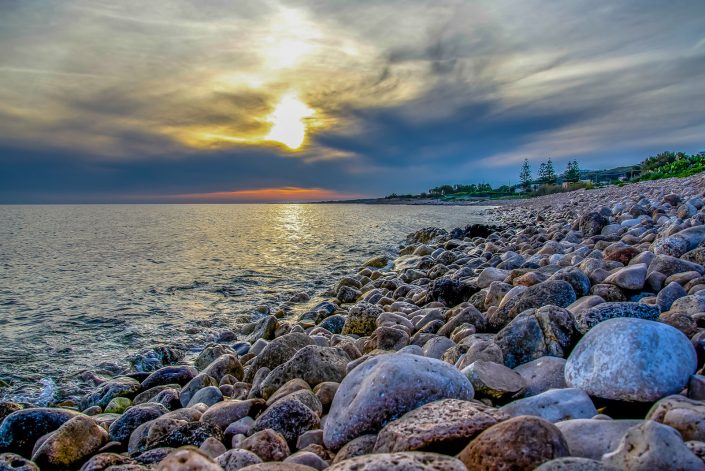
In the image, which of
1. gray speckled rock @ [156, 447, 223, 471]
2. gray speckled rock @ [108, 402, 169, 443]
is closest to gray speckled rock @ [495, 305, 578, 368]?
gray speckled rock @ [156, 447, 223, 471]

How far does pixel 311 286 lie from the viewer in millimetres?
12969

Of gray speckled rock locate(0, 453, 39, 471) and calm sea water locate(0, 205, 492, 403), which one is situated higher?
gray speckled rock locate(0, 453, 39, 471)

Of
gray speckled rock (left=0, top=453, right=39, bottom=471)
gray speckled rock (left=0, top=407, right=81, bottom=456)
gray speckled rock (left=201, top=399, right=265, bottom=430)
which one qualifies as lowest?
gray speckled rock (left=0, top=407, right=81, bottom=456)

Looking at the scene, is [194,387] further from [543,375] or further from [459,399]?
[543,375]

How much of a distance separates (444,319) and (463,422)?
3.65 meters

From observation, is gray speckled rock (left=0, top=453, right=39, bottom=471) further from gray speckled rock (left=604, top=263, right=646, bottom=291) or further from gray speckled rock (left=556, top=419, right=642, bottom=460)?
gray speckled rock (left=604, top=263, right=646, bottom=291)

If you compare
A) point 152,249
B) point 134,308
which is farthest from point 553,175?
point 134,308

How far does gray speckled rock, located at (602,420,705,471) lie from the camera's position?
154 cm

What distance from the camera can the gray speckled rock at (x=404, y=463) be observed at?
1651mm

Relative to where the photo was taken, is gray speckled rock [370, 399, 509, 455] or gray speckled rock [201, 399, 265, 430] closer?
gray speckled rock [370, 399, 509, 455]

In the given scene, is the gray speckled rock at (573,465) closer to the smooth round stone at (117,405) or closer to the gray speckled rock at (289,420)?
the gray speckled rock at (289,420)

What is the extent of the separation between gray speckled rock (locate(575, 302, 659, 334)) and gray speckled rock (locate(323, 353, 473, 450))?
139cm

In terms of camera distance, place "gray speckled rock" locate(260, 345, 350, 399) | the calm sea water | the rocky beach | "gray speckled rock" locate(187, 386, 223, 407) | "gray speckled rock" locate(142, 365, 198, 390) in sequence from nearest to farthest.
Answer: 1. the rocky beach
2. "gray speckled rock" locate(260, 345, 350, 399)
3. "gray speckled rock" locate(187, 386, 223, 407)
4. "gray speckled rock" locate(142, 365, 198, 390)
5. the calm sea water

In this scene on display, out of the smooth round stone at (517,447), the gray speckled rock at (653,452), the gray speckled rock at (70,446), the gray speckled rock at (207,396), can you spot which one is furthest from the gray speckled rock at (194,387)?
the gray speckled rock at (653,452)
